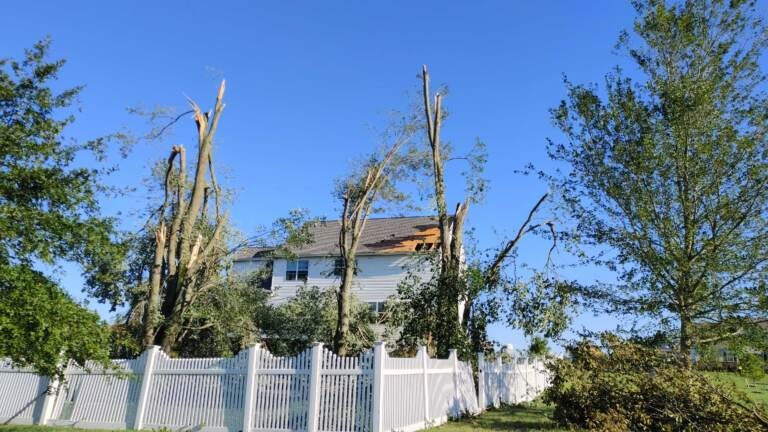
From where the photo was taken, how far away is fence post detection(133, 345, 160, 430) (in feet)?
38.5

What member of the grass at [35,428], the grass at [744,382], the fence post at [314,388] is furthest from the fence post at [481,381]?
the grass at [35,428]

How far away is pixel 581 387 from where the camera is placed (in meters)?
11.6

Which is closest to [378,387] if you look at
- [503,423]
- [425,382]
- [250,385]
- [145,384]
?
[425,382]

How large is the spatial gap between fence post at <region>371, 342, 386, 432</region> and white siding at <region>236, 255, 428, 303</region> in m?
17.8

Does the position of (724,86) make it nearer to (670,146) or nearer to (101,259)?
(670,146)

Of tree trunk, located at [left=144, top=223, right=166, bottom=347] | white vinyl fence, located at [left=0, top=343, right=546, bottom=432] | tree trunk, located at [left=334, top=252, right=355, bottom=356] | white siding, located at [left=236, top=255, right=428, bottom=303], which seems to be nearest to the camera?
white vinyl fence, located at [left=0, top=343, right=546, bottom=432]

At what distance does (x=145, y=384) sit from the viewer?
39.2ft

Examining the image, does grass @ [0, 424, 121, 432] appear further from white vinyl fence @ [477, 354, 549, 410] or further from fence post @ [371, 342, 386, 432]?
white vinyl fence @ [477, 354, 549, 410]

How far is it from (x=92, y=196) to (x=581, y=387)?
10.2 m

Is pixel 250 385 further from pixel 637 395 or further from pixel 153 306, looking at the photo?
pixel 637 395

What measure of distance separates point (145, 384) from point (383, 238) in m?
20.1

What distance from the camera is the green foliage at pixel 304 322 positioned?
22750 mm

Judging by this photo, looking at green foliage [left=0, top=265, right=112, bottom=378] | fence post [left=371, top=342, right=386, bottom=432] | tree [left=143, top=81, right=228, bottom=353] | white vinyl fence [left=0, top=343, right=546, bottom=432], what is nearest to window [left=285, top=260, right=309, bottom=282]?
tree [left=143, top=81, right=228, bottom=353]

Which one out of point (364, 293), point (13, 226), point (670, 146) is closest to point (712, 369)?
point (670, 146)
